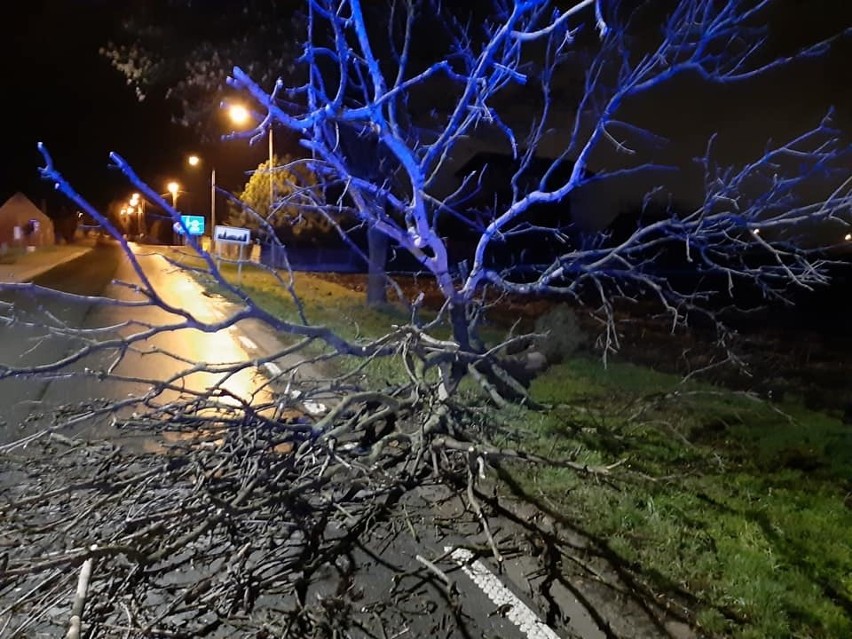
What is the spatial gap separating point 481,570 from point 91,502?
2375mm

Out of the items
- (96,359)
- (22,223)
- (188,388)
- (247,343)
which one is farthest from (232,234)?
(22,223)

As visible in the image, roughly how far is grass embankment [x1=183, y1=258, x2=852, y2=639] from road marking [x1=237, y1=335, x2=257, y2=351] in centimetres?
574

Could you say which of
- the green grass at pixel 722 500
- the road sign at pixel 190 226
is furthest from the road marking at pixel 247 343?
the green grass at pixel 722 500

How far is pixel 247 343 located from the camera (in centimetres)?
1190

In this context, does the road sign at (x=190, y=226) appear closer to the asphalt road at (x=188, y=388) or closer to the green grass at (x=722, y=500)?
the asphalt road at (x=188, y=388)

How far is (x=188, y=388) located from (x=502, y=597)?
18.2 ft

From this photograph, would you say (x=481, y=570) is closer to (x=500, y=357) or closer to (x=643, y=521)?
(x=643, y=521)

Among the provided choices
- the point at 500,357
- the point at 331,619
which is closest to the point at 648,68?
the point at 500,357

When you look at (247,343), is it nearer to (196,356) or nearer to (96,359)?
(196,356)

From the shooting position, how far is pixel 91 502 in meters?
3.93

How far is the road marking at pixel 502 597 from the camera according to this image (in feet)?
10.7

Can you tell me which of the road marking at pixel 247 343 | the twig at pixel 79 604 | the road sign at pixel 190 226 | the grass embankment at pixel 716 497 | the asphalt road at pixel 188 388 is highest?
the road sign at pixel 190 226

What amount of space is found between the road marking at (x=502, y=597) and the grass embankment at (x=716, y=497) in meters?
0.71

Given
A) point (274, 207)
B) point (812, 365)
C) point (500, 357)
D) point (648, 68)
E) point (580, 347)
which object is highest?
point (648, 68)
